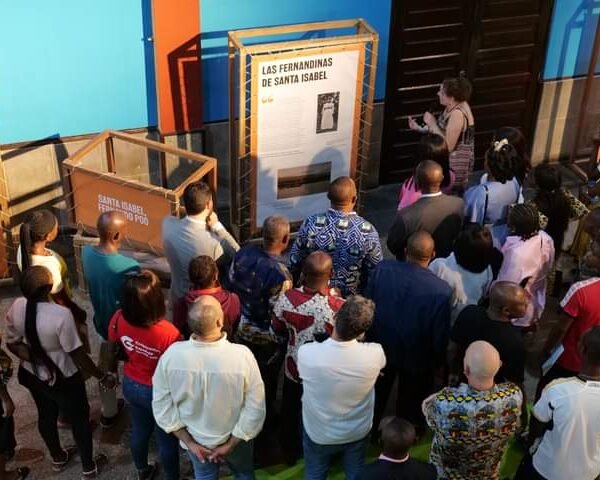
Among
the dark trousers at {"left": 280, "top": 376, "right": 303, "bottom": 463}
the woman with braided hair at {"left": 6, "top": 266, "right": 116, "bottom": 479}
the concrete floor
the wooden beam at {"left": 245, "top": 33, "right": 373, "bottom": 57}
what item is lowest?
the concrete floor

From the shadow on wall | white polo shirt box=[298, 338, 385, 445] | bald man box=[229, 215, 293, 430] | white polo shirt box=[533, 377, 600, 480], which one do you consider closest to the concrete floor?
bald man box=[229, 215, 293, 430]

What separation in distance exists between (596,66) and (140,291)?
237 inches

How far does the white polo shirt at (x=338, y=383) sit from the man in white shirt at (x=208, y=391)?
0.25 m

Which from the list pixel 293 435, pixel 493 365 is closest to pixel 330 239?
pixel 293 435

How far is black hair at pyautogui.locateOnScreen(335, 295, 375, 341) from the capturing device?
387cm

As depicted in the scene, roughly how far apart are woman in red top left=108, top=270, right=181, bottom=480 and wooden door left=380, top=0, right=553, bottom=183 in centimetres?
429

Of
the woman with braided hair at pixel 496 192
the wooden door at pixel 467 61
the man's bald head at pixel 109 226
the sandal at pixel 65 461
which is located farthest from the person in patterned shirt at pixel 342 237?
the wooden door at pixel 467 61

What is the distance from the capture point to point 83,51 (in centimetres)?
668

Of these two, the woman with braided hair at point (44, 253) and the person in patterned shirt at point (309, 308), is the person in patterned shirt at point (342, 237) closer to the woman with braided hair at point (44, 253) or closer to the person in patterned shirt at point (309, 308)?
the person in patterned shirt at point (309, 308)

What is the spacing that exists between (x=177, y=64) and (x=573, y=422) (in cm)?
453

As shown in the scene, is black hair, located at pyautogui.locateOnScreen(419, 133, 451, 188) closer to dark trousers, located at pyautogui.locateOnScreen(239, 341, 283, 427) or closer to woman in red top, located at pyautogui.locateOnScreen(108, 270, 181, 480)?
dark trousers, located at pyautogui.locateOnScreen(239, 341, 283, 427)

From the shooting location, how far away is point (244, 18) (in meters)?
6.99

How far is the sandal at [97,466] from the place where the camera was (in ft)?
16.3

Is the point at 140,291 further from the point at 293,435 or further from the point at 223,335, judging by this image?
the point at 293,435
